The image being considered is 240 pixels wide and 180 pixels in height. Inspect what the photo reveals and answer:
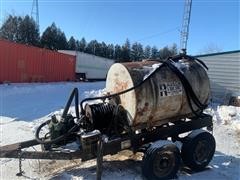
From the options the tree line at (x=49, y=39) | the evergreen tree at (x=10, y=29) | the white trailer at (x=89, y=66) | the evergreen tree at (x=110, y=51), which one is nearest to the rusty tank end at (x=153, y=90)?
the white trailer at (x=89, y=66)

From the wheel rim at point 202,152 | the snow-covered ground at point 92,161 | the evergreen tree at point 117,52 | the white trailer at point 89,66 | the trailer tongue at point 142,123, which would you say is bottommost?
the snow-covered ground at point 92,161

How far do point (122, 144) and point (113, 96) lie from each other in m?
0.84

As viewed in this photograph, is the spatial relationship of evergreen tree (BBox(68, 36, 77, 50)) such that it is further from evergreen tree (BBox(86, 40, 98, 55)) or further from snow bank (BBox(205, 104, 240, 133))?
snow bank (BBox(205, 104, 240, 133))

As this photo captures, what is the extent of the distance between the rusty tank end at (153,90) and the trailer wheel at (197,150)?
48 cm

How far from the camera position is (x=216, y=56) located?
18.7 meters

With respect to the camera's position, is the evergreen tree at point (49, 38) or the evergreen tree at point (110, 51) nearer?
the evergreen tree at point (49, 38)

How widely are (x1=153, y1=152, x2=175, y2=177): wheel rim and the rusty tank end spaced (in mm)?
609

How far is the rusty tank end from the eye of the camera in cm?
556

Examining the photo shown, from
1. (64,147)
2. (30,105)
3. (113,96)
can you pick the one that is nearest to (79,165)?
(64,147)

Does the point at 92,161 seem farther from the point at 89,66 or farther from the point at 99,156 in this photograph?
the point at 89,66

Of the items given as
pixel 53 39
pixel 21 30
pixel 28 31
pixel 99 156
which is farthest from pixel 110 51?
pixel 99 156

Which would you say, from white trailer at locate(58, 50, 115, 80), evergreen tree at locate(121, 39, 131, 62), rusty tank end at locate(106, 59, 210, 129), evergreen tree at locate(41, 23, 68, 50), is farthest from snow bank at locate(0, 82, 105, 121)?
evergreen tree at locate(121, 39, 131, 62)

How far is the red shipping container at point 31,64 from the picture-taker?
1909 cm

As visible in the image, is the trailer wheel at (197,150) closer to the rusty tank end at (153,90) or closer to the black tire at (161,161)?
the black tire at (161,161)
